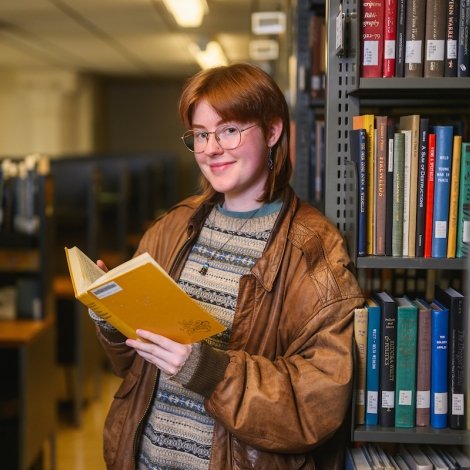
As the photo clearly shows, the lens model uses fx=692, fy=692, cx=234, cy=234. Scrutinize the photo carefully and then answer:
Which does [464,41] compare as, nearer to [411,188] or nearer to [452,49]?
[452,49]

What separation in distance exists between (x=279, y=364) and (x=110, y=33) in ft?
21.2

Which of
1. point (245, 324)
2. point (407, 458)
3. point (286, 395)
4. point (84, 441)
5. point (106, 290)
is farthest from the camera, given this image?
point (84, 441)

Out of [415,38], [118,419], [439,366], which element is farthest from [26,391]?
[415,38]

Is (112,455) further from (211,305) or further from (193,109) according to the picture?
(193,109)

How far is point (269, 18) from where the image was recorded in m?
4.85

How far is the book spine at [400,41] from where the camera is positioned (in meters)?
1.55

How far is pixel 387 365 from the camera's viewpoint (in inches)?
61.4

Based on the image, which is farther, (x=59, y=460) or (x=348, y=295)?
(x=59, y=460)

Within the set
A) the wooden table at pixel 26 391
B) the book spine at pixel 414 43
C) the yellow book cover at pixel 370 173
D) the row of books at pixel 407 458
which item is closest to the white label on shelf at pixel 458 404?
the row of books at pixel 407 458

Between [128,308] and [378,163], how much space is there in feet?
2.09

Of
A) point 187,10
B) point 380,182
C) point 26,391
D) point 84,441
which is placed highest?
point 187,10

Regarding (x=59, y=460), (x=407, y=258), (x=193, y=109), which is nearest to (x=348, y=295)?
(x=407, y=258)

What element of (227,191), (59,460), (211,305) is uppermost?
(227,191)

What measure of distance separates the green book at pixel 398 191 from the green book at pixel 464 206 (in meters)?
0.13
